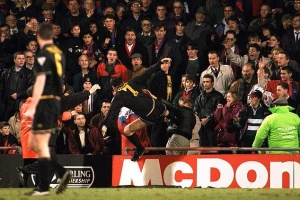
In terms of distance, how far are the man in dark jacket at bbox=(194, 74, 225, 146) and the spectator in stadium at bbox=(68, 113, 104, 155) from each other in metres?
2.10

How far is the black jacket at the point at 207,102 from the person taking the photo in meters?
18.1

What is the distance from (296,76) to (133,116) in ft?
12.0

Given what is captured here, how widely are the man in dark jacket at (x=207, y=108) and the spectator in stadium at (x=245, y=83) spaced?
1.28ft

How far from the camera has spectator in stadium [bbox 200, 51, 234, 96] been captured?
18672 millimetres

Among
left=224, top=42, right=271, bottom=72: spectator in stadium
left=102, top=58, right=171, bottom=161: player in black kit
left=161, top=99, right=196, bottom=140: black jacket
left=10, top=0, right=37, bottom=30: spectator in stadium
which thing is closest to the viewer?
left=102, top=58, right=171, bottom=161: player in black kit

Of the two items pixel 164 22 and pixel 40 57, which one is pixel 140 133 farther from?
pixel 40 57

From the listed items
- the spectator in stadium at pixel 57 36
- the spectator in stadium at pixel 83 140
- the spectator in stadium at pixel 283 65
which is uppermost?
the spectator in stadium at pixel 57 36

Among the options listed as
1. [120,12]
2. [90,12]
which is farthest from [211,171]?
[90,12]

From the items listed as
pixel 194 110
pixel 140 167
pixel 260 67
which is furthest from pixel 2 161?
pixel 260 67

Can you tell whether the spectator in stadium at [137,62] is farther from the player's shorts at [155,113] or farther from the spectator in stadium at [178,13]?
the player's shorts at [155,113]

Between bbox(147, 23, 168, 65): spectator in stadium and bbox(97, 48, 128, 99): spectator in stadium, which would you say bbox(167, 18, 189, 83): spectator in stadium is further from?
bbox(97, 48, 128, 99): spectator in stadium

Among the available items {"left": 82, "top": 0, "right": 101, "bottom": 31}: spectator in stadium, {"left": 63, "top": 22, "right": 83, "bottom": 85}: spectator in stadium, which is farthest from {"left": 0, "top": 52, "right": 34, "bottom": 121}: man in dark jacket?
{"left": 82, "top": 0, "right": 101, "bottom": 31}: spectator in stadium

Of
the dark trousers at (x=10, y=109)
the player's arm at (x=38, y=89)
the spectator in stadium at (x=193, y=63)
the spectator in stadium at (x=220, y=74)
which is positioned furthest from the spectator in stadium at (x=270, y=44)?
the player's arm at (x=38, y=89)

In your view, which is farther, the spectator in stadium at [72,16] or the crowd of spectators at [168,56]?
the spectator in stadium at [72,16]
